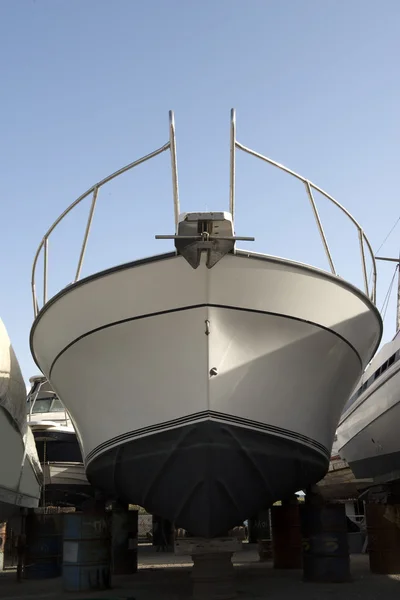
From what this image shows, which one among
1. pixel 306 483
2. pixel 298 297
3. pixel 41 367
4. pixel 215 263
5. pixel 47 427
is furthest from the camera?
pixel 47 427

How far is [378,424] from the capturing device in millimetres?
8977

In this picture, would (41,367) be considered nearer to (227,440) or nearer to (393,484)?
(227,440)

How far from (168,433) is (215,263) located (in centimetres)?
167

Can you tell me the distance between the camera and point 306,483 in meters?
6.20

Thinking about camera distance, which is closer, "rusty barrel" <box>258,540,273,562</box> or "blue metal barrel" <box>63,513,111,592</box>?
"blue metal barrel" <box>63,513,111,592</box>

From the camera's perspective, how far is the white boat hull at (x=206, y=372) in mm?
5055

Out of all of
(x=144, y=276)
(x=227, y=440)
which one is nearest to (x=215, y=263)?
(x=144, y=276)

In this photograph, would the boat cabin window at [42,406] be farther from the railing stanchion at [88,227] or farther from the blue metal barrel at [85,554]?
the railing stanchion at [88,227]

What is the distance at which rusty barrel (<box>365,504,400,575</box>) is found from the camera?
295 inches

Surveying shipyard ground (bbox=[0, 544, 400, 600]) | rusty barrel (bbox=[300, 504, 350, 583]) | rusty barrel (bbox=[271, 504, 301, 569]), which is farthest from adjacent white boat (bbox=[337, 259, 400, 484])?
shipyard ground (bbox=[0, 544, 400, 600])

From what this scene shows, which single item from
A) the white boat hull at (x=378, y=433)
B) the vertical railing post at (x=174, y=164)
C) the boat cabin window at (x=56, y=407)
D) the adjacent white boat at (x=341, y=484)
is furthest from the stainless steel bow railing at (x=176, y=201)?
the boat cabin window at (x=56, y=407)

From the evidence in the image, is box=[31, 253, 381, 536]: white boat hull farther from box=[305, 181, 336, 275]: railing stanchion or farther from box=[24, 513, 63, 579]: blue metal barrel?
box=[24, 513, 63, 579]: blue metal barrel

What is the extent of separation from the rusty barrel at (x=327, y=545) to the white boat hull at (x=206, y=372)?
51.9 inches

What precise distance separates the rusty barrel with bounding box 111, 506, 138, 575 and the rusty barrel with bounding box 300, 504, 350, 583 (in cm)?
262
